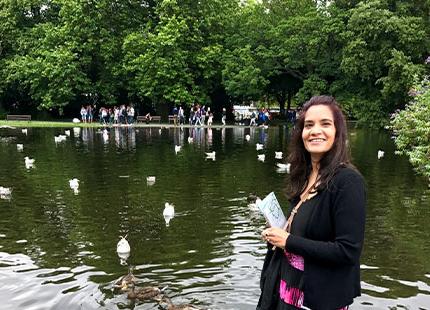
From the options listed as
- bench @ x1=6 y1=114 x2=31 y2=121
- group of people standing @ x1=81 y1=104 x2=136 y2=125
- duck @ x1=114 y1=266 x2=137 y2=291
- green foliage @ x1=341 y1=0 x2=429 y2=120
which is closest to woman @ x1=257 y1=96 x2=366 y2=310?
duck @ x1=114 y1=266 x2=137 y2=291

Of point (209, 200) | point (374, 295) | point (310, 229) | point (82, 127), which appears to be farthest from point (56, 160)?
point (82, 127)

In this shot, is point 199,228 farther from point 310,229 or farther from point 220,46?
point 220,46

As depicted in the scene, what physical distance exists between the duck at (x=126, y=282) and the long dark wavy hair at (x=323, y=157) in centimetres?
442

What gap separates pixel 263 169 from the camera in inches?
748

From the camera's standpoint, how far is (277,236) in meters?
3.19

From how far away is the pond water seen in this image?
7328 mm

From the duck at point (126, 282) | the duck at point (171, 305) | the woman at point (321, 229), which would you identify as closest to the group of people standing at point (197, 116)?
the duck at point (126, 282)

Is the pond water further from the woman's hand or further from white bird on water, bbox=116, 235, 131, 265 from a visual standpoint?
the woman's hand

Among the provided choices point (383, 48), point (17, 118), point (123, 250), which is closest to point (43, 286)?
point (123, 250)

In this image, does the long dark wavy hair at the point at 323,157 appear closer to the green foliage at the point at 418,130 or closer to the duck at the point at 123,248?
the duck at the point at 123,248

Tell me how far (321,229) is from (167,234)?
737 centimetres

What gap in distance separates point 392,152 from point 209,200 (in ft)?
49.8

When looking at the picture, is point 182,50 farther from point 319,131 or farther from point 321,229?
point 321,229

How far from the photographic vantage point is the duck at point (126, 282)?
23.6 ft
